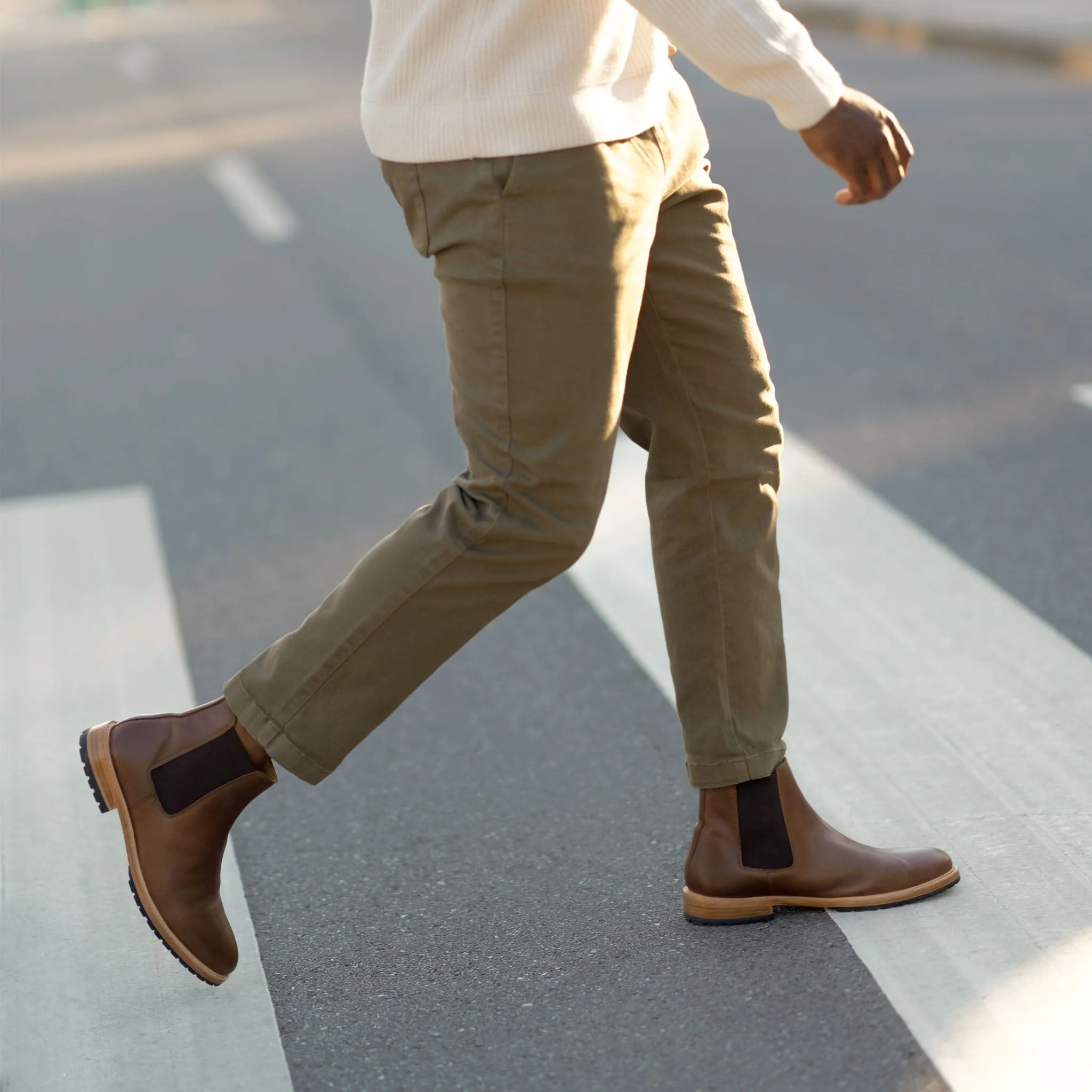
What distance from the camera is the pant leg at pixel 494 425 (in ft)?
7.00

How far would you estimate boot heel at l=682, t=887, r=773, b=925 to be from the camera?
2.52 m

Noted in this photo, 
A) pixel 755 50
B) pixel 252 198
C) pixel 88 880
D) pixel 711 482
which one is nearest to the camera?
Answer: pixel 755 50

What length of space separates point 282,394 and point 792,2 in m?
15.1

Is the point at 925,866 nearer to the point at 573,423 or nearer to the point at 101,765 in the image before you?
the point at 573,423

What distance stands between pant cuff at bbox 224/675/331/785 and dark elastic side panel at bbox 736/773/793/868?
61 cm

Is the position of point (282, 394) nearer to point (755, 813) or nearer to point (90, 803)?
point (90, 803)

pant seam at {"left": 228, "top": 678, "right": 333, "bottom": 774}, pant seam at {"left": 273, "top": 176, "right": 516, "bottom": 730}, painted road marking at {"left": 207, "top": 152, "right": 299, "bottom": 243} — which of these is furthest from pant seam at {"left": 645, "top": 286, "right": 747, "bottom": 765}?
painted road marking at {"left": 207, "top": 152, "right": 299, "bottom": 243}

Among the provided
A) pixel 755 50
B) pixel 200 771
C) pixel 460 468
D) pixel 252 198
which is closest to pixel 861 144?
pixel 755 50

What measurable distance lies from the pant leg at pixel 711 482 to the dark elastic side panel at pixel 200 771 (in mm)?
634

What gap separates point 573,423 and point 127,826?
2.75 feet

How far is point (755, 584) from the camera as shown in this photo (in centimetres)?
250

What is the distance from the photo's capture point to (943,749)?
121 inches

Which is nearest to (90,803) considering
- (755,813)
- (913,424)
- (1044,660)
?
(755,813)

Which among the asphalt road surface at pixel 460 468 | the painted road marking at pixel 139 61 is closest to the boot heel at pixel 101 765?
the asphalt road surface at pixel 460 468
